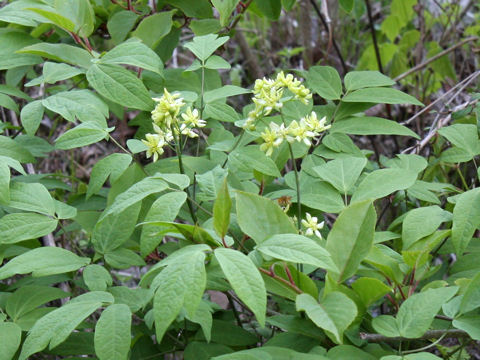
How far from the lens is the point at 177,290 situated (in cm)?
76

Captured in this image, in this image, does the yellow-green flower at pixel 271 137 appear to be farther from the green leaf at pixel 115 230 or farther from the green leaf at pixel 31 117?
the green leaf at pixel 31 117

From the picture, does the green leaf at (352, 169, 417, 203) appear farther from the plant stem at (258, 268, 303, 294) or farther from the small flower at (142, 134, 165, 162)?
the small flower at (142, 134, 165, 162)

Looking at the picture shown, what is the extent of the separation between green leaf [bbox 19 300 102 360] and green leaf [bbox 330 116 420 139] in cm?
68

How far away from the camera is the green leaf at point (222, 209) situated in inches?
33.4

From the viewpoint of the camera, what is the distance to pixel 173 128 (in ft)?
3.46

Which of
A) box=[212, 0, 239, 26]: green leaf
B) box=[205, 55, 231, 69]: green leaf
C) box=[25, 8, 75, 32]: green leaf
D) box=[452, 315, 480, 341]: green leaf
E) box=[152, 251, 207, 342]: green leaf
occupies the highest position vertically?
box=[212, 0, 239, 26]: green leaf

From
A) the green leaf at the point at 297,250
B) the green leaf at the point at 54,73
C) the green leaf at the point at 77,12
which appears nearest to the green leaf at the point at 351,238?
the green leaf at the point at 297,250

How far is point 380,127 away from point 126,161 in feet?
1.84

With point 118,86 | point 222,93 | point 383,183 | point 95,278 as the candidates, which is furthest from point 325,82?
point 95,278

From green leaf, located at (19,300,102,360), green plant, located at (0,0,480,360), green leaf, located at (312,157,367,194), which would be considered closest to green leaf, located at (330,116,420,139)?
green plant, located at (0,0,480,360)

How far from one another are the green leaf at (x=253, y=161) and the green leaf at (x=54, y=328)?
381mm

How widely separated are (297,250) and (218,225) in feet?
0.44

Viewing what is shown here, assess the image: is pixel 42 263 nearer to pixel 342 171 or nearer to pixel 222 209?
pixel 222 209

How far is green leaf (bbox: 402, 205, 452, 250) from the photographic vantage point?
3.39ft
